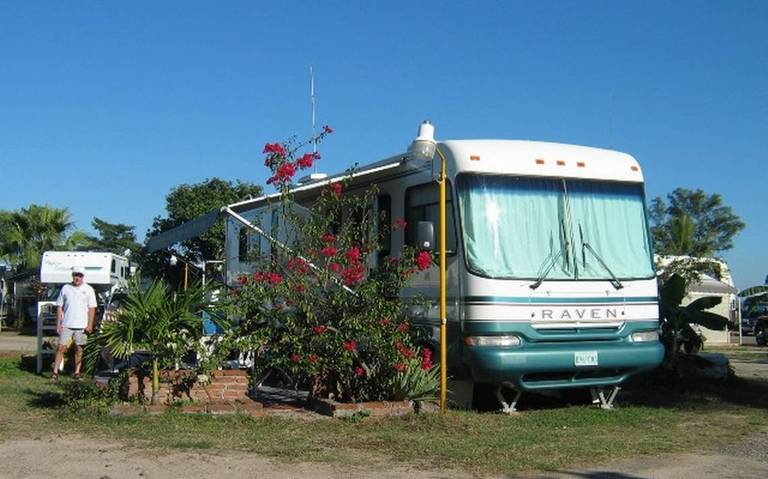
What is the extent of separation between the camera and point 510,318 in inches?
350

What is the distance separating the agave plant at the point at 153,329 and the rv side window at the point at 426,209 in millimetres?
2654

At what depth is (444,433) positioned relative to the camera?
809 cm

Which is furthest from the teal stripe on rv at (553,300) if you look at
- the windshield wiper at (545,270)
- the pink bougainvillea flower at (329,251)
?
the pink bougainvillea flower at (329,251)

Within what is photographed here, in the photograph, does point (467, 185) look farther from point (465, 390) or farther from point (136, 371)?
point (136, 371)

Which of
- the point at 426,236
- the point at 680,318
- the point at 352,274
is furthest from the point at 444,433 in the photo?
the point at 680,318

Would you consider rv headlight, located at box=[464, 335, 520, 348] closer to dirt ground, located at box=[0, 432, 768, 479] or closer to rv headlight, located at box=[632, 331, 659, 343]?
rv headlight, located at box=[632, 331, 659, 343]

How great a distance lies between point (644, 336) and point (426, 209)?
2.89 m

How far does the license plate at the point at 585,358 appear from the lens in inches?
360

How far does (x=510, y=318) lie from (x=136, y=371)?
398 centimetres

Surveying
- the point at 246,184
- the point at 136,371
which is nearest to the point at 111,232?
the point at 246,184

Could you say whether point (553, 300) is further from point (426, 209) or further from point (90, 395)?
point (90, 395)

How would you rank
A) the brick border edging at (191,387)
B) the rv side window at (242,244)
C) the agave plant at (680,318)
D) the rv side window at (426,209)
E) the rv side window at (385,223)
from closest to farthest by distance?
1. the brick border edging at (191,387)
2. the rv side window at (426,209)
3. the rv side window at (385,223)
4. the agave plant at (680,318)
5. the rv side window at (242,244)

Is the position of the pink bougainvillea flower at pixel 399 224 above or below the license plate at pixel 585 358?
above

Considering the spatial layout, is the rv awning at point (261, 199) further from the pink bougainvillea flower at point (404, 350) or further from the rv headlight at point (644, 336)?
the rv headlight at point (644, 336)
